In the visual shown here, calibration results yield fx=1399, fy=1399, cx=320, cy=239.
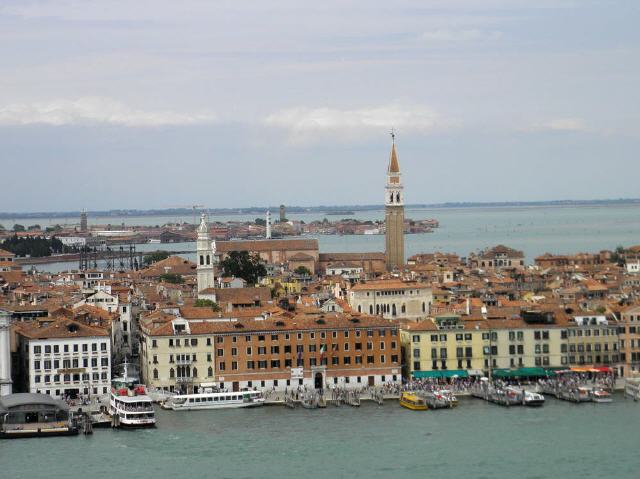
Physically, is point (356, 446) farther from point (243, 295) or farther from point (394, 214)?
point (394, 214)

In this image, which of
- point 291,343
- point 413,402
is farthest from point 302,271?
point 413,402

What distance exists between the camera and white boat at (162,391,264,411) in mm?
30266

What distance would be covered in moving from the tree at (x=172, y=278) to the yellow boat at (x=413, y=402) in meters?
27.8

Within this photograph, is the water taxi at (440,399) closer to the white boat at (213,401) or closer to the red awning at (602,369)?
the white boat at (213,401)

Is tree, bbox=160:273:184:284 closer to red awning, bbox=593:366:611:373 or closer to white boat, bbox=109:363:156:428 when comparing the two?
red awning, bbox=593:366:611:373

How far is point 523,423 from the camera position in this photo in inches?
1123

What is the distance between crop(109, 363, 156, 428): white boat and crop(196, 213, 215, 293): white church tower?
1650 cm

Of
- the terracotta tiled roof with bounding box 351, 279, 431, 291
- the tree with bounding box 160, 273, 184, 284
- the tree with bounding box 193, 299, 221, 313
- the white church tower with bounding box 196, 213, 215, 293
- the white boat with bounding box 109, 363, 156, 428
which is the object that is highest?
the white church tower with bounding box 196, 213, 215, 293

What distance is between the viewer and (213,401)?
30547 mm

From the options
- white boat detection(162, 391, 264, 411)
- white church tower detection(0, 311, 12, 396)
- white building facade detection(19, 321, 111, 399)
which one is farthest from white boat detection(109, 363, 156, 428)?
white church tower detection(0, 311, 12, 396)

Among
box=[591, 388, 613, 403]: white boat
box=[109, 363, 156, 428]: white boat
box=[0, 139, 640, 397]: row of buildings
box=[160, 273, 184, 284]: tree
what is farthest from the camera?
box=[160, 273, 184, 284]: tree

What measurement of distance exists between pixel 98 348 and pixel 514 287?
83.0 feet

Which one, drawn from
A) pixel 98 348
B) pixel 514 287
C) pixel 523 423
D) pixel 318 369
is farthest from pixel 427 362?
pixel 514 287

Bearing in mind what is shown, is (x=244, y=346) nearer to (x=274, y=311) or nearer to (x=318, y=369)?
(x=318, y=369)
